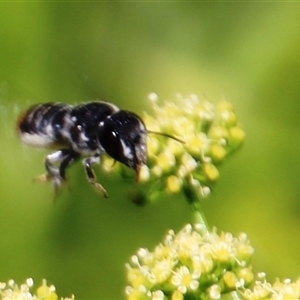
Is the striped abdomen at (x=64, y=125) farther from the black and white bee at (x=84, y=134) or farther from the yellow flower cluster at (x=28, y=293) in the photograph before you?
the yellow flower cluster at (x=28, y=293)

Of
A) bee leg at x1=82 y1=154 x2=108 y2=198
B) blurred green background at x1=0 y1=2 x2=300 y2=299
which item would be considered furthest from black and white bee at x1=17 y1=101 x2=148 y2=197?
blurred green background at x1=0 y1=2 x2=300 y2=299

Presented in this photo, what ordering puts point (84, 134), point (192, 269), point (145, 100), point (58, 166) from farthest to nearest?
point (145, 100), point (58, 166), point (84, 134), point (192, 269)

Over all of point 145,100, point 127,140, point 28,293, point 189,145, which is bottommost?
point 28,293

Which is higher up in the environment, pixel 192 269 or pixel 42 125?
pixel 42 125

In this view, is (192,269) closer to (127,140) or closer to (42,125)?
(127,140)

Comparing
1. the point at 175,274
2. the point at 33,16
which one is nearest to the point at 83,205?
the point at 33,16

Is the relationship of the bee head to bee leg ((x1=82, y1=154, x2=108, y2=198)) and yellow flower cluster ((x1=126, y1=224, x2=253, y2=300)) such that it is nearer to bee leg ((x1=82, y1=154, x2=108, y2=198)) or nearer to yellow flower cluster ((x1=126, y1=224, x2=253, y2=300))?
bee leg ((x1=82, y1=154, x2=108, y2=198))

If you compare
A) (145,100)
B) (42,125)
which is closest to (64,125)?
(42,125)
